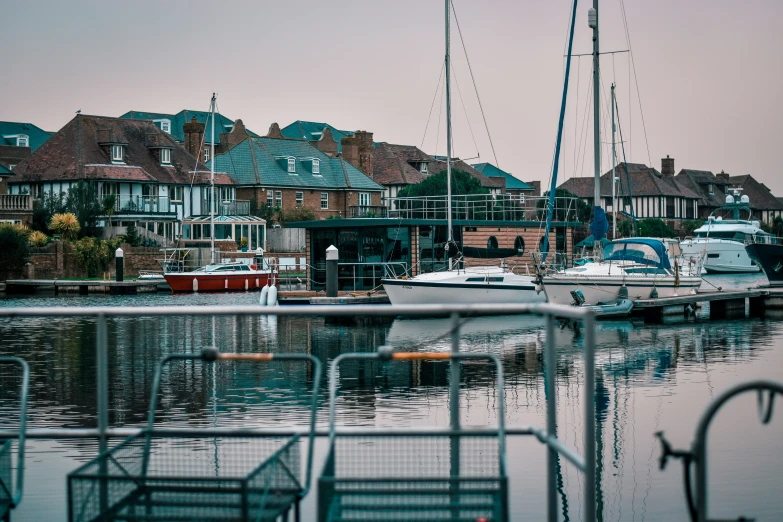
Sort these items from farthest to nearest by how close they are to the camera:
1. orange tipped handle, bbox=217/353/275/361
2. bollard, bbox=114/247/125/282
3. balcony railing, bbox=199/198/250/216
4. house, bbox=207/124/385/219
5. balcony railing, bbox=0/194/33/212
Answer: house, bbox=207/124/385/219
balcony railing, bbox=199/198/250/216
balcony railing, bbox=0/194/33/212
bollard, bbox=114/247/125/282
orange tipped handle, bbox=217/353/275/361

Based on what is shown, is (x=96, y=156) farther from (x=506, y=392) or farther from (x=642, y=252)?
(x=506, y=392)

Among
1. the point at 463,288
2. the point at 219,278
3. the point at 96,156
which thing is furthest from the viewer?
the point at 96,156

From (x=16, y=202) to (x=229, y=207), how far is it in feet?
54.2

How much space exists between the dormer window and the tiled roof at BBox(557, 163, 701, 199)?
50287 millimetres

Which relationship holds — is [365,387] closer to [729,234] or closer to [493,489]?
[493,489]

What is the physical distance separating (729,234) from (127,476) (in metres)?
74.4

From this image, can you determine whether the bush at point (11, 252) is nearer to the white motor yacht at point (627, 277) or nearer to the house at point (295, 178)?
the house at point (295, 178)

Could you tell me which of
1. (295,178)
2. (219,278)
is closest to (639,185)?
(295,178)

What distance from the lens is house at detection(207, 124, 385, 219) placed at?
3342 inches

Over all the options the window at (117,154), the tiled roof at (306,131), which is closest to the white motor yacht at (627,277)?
the window at (117,154)

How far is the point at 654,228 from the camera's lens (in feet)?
351

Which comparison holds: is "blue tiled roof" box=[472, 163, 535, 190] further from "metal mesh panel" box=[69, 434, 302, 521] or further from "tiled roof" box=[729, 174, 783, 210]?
"metal mesh panel" box=[69, 434, 302, 521]

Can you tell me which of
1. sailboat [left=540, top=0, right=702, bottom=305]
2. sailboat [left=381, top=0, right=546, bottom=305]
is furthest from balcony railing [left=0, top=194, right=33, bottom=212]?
sailboat [left=540, top=0, right=702, bottom=305]

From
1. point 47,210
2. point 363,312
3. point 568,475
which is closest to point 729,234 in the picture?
point 47,210
